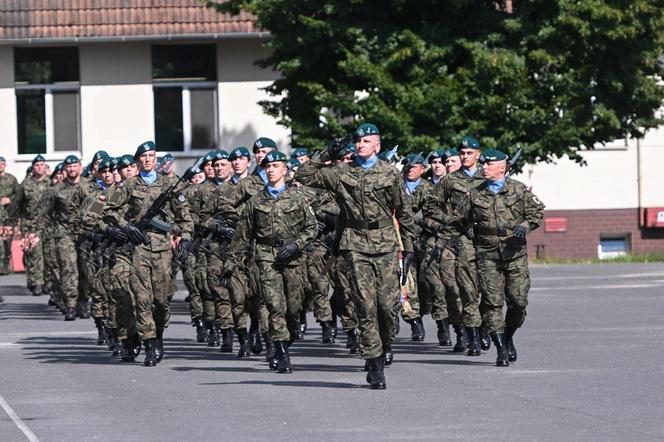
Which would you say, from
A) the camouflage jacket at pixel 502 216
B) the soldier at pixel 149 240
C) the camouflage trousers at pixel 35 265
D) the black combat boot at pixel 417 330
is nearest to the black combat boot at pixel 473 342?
the camouflage jacket at pixel 502 216

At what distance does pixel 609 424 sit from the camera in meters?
11.5

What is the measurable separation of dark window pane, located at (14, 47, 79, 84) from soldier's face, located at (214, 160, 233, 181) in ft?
64.5

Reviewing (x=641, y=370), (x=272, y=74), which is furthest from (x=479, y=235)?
(x=272, y=74)

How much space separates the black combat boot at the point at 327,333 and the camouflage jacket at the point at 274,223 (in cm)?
347

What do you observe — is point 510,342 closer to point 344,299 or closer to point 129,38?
point 344,299

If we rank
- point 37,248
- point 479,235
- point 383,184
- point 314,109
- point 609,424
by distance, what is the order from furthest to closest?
point 314,109, point 37,248, point 479,235, point 383,184, point 609,424

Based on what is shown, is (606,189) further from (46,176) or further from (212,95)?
(46,176)

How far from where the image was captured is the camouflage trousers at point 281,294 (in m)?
15.3

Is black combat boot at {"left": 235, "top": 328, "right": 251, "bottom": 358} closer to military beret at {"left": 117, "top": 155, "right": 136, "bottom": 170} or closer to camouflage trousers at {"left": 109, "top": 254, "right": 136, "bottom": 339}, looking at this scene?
camouflage trousers at {"left": 109, "top": 254, "right": 136, "bottom": 339}

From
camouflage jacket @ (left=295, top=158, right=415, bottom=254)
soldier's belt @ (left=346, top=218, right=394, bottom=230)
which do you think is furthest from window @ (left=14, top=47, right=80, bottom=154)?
soldier's belt @ (left=346, top=218, right=394, bottom=230)

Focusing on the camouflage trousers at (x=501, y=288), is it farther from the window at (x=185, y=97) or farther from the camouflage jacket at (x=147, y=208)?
the window at (x=185, y=97)

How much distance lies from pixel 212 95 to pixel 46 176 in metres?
9.71

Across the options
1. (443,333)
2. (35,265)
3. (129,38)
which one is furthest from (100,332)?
(129,38)

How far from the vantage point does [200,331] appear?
1984 cm
